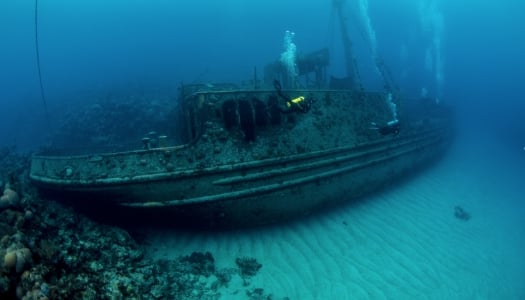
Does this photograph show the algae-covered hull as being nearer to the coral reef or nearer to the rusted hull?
the rusted hull

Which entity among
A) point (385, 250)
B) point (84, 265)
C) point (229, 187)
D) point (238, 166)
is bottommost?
point (385, 250)

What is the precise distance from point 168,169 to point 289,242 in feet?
8.49

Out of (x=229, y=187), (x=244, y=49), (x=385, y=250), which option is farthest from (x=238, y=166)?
(x=244, y=49)

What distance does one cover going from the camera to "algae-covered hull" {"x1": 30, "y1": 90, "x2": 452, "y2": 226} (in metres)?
4.96

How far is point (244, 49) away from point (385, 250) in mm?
60897

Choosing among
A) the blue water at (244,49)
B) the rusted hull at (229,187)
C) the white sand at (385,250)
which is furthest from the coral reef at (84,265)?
the blue water at (244,49)

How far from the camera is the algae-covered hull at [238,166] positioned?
496 cm

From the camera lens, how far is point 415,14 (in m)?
111

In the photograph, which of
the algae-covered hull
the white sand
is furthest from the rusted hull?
the white sand

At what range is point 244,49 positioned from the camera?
62406 millimetres

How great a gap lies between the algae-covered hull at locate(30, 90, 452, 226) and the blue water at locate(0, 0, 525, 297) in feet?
21.8

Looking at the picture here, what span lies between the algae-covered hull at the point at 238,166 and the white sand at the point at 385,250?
1.52 feet

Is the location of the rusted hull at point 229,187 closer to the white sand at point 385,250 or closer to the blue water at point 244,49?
the white sand at point 385,250

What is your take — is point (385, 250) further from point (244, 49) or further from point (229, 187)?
point (244, 49)
